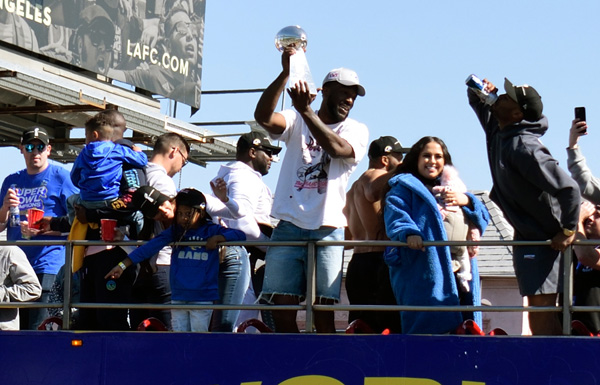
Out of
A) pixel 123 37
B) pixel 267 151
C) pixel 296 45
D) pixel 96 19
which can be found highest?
pixel 96 19

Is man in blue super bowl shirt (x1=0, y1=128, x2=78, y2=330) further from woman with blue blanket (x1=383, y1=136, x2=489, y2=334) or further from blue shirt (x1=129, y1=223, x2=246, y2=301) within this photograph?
woman with blue blanket (x1=383, y1=136, x2=489, y2=334)

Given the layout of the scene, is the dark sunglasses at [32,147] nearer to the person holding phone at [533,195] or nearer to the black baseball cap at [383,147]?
the black baseball cap at [383,147]

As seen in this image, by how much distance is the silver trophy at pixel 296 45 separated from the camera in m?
6.69

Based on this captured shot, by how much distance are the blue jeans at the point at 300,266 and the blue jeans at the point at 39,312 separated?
189 cm

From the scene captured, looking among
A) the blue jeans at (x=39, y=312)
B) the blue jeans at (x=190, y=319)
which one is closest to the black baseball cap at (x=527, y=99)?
the blue jeans at (x=190, y=319)

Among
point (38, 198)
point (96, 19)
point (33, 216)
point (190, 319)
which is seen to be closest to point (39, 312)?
point (33, 216)

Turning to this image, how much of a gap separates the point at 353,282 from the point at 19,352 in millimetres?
2205

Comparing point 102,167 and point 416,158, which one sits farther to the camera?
point 102,167

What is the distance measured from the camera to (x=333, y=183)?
6.89m

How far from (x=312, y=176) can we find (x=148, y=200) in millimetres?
1055

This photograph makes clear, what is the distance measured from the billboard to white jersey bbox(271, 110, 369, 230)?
858 cm

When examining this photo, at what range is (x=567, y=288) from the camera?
6.19 meters

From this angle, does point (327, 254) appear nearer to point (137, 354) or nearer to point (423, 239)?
point (423, 239)

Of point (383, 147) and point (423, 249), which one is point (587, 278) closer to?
point (423, 249)
